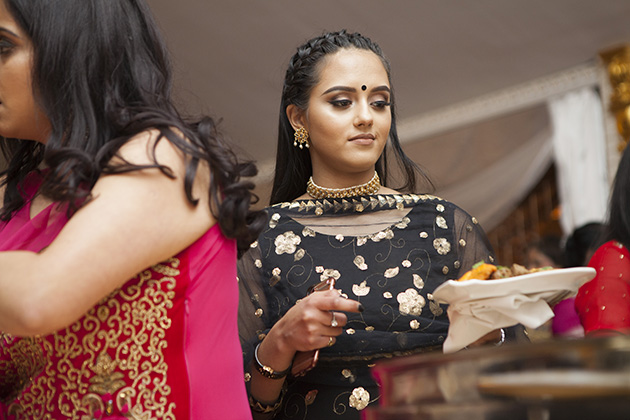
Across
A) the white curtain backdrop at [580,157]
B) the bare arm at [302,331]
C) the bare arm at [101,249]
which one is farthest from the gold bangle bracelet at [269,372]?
the white curtain backdrop at [580,157]

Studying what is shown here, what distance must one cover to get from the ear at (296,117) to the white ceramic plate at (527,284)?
39.4 inches

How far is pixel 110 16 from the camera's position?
3.97 ft

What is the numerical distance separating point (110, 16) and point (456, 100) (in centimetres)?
568

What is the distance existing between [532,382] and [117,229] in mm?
570

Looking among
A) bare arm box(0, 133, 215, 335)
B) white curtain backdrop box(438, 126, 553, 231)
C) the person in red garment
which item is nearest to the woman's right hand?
bare arm box(0, 133, 215, 335)

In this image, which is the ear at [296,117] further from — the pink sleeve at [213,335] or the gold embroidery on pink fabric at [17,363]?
the gold embroidery on pink fabric at [17,363]

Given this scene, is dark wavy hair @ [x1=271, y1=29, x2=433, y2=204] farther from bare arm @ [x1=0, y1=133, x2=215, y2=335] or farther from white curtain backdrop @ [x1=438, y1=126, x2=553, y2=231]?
white curtain backdrop @ [x1=438, y1=126, x2=553, y2=231]

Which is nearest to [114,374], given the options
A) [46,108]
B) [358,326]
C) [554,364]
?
[46,108]

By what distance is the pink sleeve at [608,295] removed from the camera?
2100 millimetres

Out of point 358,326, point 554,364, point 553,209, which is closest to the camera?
point 554,364

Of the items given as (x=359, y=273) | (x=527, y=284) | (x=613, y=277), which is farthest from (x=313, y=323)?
(x=613, y=277)

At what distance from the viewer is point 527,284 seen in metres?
1.27

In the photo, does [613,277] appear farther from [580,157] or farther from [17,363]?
[580,157]

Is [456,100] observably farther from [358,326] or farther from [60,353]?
[60,353]
